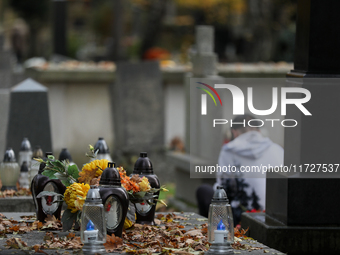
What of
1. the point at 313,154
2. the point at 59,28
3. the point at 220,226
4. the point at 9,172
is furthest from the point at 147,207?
the point at 59,28

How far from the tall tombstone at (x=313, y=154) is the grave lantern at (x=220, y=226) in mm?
1155

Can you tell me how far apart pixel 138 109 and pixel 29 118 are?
4953mm

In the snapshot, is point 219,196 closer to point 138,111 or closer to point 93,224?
point 93,224

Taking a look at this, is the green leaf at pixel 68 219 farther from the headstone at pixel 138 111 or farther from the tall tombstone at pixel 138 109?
the tall tombstone at pixel 138 109

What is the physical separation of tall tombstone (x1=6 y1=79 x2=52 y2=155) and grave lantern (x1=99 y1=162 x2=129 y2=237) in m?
3.64

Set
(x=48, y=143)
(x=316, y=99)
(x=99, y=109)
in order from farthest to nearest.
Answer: (x=99, y=109)
(x=48, y=143)
(x=316, y=99)

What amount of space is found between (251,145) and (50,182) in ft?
8.89

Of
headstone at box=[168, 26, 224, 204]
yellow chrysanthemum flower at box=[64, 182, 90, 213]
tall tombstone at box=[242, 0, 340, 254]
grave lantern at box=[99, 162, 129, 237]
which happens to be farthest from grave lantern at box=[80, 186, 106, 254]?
headstone at box=[168, 26, 224, 204]

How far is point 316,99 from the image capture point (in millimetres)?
4734

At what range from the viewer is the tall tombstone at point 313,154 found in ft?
15.1

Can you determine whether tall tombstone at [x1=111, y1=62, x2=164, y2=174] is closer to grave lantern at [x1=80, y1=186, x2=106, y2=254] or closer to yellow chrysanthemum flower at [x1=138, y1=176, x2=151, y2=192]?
yellow chrysanthemum flower at [x1=138, y1=176, x2=151, y2=192]

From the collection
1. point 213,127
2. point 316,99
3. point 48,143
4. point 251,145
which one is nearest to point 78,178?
point 316,99

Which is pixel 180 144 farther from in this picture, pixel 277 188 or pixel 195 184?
pixel 277 188

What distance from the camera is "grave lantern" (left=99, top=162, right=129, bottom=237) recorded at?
362 centimetres
